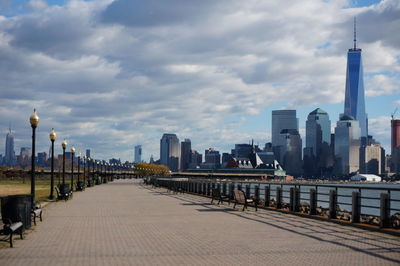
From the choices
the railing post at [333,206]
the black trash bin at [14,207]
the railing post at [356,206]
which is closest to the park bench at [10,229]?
the black trash bin at [14,207]

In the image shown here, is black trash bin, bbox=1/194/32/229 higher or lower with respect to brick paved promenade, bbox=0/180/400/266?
higher

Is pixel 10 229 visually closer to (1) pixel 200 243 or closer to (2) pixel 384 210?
(1) pixel 200 243

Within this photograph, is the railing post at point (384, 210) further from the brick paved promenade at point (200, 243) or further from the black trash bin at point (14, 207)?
the black trash bin at point (14, 207)

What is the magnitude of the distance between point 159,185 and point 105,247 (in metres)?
57.9

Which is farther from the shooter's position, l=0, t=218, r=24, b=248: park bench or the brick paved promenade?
l=0, t=218, r=24, b=248: park bench

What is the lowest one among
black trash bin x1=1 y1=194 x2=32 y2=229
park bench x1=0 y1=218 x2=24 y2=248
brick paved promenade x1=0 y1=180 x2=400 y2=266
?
brick paved promenade x1=0 y1=180 x2=400 y2=266

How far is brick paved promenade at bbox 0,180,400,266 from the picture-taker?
10.0 metres

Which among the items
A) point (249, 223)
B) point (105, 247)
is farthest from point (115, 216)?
point (105, 247)

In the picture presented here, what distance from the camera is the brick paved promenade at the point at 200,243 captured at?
10031mm

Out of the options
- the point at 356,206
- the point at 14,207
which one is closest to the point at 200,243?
the point at 14,207

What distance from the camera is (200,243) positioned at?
12359mm

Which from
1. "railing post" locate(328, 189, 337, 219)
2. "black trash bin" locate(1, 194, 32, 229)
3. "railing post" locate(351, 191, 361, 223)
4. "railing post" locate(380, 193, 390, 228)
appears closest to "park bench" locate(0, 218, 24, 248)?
"black trash bin" locate(1, 194, 32, 229)

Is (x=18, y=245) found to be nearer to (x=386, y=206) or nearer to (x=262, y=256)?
(x=262, y=256)

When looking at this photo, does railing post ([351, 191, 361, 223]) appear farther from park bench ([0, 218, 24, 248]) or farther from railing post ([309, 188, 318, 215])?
park bench ([0, 218, 24, 248])
